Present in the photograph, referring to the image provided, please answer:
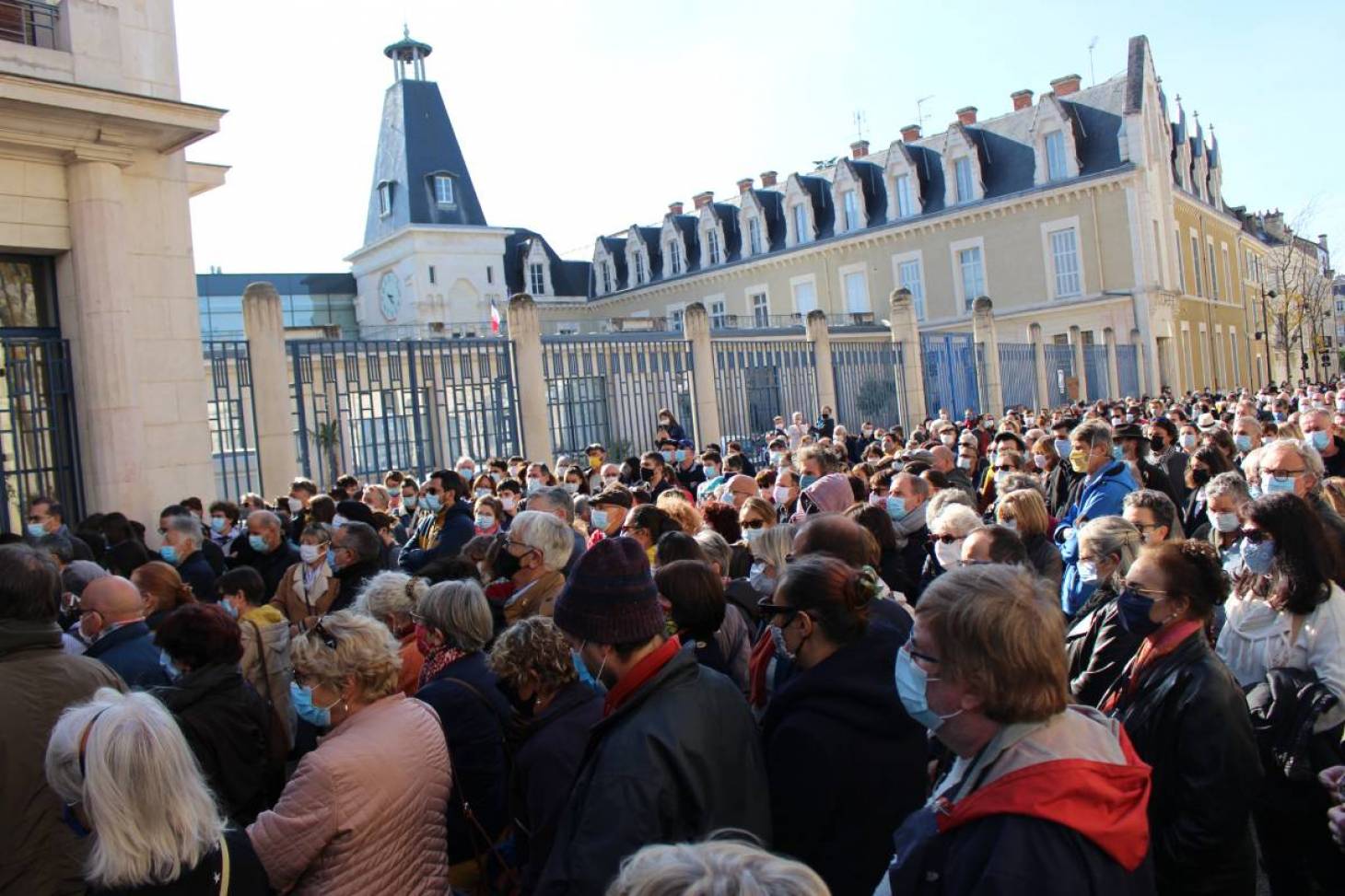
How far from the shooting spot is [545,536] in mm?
5332

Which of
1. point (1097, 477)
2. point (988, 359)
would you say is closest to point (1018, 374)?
point (988, 359)

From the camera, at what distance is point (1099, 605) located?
4289 mm

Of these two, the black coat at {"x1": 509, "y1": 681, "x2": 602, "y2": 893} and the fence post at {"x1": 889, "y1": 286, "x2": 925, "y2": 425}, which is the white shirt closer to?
the black coat at {"x1": 509, "y1": 681, "x2": 602, "y2": 893}

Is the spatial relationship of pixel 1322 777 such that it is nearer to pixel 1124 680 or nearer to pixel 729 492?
pixel 1124 680

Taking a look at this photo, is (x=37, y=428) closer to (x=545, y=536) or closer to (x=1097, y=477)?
(x=545, y=536)

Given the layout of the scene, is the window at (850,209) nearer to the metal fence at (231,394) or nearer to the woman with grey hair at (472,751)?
the metal fence at (231,394)

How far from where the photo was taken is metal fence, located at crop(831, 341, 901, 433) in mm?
20641

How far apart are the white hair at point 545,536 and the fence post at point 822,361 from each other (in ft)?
48.4

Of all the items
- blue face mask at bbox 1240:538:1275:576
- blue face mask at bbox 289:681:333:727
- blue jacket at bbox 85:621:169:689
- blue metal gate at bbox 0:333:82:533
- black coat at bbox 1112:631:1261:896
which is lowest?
black coat at bbox 1112:631:1261:896

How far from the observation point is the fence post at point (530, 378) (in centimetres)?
1468

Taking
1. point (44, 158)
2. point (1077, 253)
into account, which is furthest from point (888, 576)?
point (1077, 253)

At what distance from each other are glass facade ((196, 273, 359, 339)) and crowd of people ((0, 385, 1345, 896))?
134 ft

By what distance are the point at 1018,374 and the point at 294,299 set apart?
35.0 metres

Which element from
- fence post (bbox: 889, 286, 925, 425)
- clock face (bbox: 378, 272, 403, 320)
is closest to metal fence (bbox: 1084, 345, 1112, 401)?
fence post (bbox: 889, 286, 925, 425)
